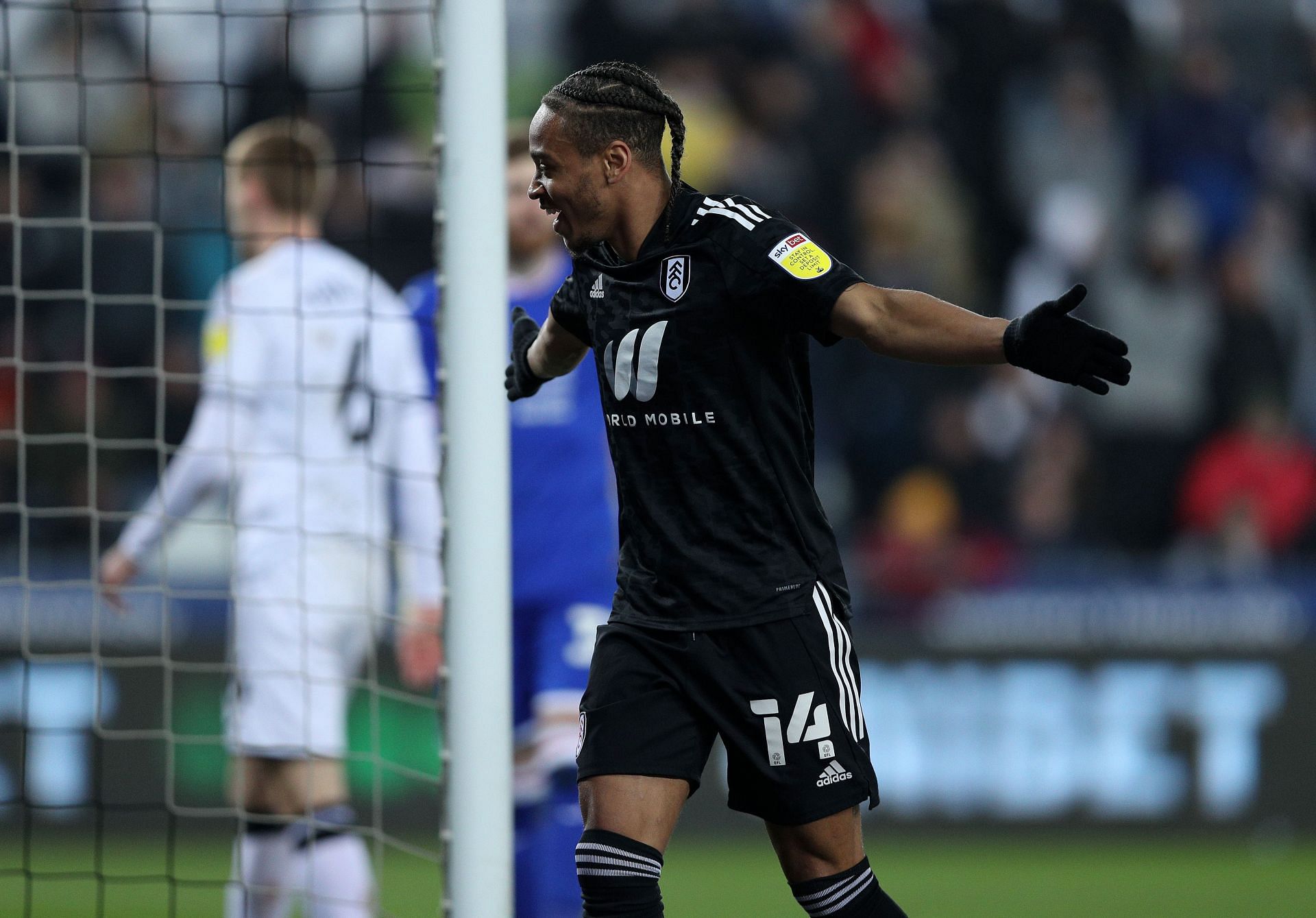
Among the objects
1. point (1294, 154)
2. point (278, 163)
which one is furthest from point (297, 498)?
point (1294, 154)

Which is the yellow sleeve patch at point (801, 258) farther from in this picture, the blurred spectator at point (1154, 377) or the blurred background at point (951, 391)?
the blurred spectator at point (1154, 377)

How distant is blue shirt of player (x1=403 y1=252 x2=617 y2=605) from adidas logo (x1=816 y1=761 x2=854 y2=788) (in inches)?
71.1

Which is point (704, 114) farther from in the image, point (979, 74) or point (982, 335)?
point (982, 335)

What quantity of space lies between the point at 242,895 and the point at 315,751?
41 cm

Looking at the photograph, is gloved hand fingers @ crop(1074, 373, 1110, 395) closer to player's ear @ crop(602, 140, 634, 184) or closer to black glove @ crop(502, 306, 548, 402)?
player's ear @ crop(602, 140, 634, 184)

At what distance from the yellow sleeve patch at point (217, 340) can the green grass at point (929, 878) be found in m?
1.86

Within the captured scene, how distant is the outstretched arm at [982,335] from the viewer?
2.81 meters

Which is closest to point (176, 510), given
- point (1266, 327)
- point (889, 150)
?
point (889, 150)

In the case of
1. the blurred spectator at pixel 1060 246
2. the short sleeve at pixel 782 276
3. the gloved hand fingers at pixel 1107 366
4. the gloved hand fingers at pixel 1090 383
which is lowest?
the gloved hand fingers at pixel 1090 383

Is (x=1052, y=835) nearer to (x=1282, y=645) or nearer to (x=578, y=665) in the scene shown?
(x=1282, y=645)

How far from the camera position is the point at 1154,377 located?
9.55m

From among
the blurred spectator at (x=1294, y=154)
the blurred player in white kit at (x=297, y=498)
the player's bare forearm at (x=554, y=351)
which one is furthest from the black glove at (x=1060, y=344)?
the blurred spectator at (x=1294, y=154)

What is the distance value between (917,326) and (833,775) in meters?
0.83

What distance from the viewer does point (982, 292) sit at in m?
9.95
